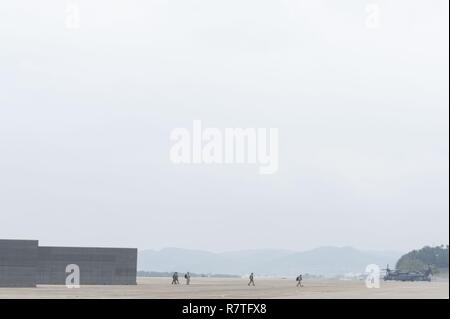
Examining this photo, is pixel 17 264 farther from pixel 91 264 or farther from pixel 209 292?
pixel 209 292

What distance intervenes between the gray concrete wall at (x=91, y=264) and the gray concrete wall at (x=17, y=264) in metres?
6.34

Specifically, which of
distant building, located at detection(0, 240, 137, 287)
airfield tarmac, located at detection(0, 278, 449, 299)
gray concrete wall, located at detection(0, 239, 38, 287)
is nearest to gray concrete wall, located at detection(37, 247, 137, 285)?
distant building, located at detection(0, 240, 137, 287)

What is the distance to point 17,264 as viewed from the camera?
64375mm

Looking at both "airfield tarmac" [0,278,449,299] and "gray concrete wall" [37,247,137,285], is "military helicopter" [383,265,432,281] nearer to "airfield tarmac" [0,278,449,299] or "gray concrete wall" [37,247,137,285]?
"airfield tarmac" [0,278,449,299]

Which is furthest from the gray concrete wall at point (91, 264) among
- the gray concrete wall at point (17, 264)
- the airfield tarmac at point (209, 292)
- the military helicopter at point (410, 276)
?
the military helicopter at point (410, 276)

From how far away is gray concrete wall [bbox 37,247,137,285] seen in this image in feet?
237

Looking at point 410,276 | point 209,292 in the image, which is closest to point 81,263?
point 209,292

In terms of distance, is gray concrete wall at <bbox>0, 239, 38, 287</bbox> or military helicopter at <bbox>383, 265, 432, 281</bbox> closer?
gray concrete wall at <bbox>0, 239, 38, 287</bbox>

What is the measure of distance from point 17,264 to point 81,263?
10641 mm

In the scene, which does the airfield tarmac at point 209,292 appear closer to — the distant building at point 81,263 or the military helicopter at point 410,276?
the distant building at point 81,263

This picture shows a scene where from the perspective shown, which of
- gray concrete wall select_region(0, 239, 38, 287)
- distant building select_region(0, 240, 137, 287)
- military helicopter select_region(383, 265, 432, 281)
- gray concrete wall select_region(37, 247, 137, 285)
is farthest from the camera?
military helicopter select_region(383, 265, 432, 281)

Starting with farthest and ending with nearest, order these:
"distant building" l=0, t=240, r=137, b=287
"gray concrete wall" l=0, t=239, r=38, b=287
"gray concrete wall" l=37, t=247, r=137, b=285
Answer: "gray concrete wall" l=37, t=247, r=137, b=285
"distant building" l=0, t=240, r=137, b=287
"gray concrete wall" l=0, t=239, r=38, b=287
